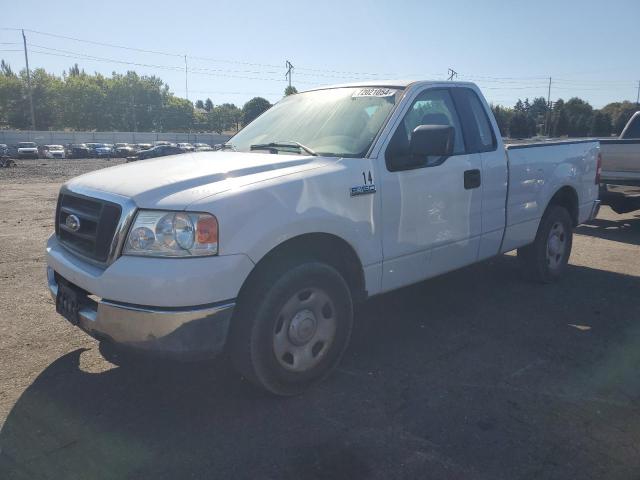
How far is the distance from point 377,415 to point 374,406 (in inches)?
4.3

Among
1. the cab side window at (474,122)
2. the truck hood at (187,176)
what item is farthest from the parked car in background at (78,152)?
the cab side window at (474,122)

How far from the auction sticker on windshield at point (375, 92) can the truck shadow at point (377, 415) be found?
1.93 meters

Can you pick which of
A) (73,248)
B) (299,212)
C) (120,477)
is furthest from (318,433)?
(73,248)

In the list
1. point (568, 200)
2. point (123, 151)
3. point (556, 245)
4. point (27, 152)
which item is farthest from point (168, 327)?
point (123, 151)

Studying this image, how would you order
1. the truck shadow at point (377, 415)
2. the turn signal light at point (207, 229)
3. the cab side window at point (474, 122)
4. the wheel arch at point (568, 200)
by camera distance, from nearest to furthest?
the truck shadow at point (377, 415)
the turn signal light at point (207, 229)
the cab side window at point (474, 122)
the wheel arch at point (568, 200)

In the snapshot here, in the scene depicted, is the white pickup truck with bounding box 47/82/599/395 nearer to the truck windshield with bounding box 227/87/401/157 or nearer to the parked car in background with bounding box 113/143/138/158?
the truck windshield with bounding box 227/87/401/157

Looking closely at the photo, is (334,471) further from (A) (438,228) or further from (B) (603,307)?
(B) (603,307)

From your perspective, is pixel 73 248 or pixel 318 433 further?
pixel 73 248

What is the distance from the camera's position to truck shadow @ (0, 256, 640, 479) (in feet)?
8.71

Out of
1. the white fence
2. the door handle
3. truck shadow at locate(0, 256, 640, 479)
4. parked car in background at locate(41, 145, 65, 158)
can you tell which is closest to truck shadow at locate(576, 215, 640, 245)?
truck shadow at locate(0, 256, 640, 479)

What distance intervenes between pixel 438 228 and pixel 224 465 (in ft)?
7.74

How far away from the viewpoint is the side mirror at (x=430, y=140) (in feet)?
11.8

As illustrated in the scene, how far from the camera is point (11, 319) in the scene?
4578 mm

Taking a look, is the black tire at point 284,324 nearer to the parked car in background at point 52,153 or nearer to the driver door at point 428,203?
the driver door at point 428,203
